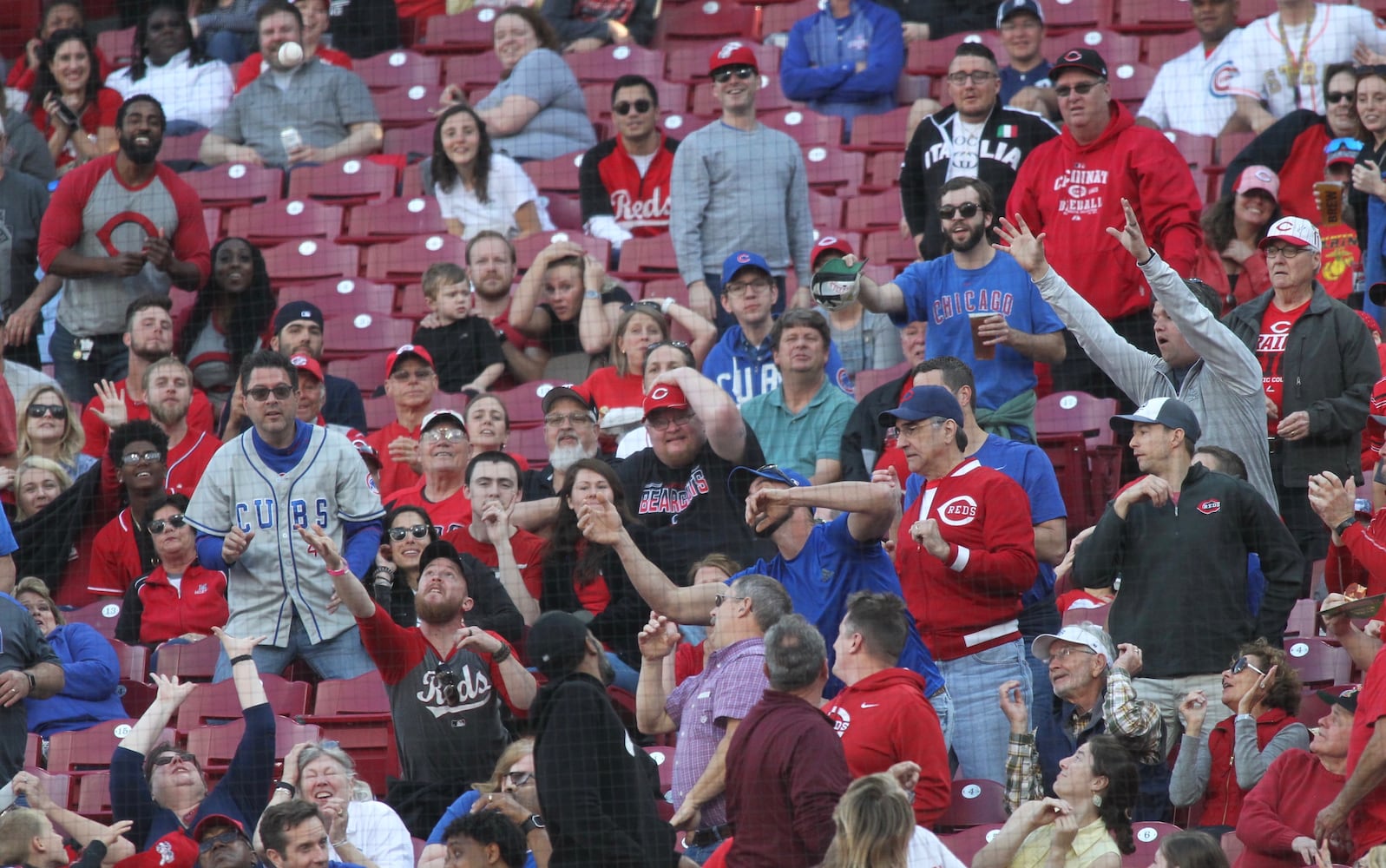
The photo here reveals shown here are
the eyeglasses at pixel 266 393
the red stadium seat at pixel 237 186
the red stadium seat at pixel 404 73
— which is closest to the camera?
the eyeglasses at pixel 266 393

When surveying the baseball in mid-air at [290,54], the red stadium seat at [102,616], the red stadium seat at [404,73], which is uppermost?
the baseball in mid-air at [290,54]

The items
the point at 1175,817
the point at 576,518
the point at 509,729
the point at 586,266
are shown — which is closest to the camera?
the point at 1175,817

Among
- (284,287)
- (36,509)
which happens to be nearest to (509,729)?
(36,509)

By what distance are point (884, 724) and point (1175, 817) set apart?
3.37 ft

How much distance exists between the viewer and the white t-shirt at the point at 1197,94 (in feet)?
29.4

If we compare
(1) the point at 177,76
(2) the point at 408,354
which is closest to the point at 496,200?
(2) the point at 408,354

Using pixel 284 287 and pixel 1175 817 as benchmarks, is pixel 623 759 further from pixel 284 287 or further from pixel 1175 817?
pixel 284 287

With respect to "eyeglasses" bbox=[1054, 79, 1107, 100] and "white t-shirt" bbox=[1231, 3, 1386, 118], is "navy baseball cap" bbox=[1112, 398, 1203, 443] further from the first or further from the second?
"white t-shirt" bbox=[1231, 3, 1386, 118]

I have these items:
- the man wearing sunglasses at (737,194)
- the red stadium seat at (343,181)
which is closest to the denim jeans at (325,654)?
the man wearing sunglasses at (737,194)

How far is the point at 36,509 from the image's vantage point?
7.46 meters

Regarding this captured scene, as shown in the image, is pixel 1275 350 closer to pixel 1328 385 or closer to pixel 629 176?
pixel 1328 385

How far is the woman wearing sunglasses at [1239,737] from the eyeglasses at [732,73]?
3.86 metres

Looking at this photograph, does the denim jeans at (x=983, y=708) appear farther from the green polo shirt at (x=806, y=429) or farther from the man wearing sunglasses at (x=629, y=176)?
the man wearing sunglasses at (x=629, y=176)

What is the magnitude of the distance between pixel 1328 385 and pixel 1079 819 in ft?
6.88
